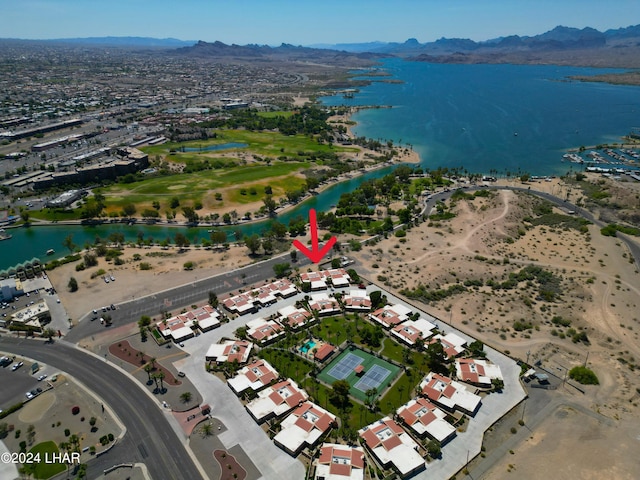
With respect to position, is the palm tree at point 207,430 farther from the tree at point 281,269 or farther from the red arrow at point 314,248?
the red arrow at point 314,248

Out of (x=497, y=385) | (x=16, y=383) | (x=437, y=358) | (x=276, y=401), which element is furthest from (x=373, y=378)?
(x=16, y=383)

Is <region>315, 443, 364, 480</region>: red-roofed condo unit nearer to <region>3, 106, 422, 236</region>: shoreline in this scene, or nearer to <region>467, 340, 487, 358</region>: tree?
<region>467, 340, 487, 358</region>: tree

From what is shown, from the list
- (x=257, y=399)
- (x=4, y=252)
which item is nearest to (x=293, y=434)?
(x=257, y=399)

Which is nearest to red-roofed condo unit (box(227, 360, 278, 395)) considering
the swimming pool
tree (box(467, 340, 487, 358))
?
the swimming pool

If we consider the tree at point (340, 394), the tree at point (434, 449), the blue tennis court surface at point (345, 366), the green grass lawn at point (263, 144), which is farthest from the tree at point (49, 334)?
the green grass lawn at point (263, 144)

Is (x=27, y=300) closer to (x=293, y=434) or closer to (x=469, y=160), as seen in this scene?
(x=293, y=434)
